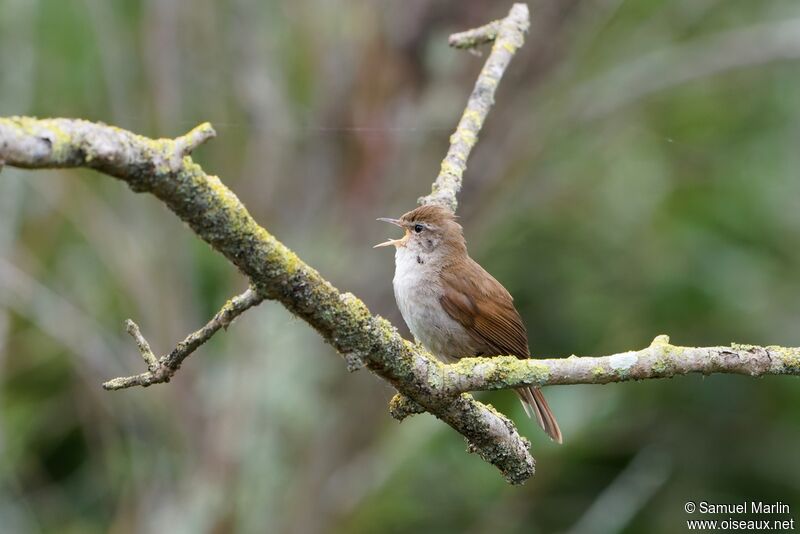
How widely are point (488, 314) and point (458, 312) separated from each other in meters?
0.11

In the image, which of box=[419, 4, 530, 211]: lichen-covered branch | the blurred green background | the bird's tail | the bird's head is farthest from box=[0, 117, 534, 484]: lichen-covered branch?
the blurred green background

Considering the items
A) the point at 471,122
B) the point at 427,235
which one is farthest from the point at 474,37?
the point at 427,235

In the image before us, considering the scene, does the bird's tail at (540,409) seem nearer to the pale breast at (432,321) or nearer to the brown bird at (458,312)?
the brown bird at (458,312)

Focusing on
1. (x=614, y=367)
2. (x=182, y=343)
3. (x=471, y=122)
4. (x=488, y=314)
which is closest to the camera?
(x=182, y=343)

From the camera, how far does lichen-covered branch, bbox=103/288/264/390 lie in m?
1.73

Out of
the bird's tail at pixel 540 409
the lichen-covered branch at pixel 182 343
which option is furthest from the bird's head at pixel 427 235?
the lichen-covered branch at pixel 182 343

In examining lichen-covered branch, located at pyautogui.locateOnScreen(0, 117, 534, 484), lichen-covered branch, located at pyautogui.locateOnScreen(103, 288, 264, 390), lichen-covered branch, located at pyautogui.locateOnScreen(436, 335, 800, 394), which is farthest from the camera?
lichen-covered branch, located at pyautogui.locateOnScreen(436, 335, 800, 394)

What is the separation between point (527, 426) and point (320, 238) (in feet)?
5.97

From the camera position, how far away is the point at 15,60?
610 cm

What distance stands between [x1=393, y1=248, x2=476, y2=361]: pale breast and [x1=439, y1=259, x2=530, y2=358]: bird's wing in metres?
0.03

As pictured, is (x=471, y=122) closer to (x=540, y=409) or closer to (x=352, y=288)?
(x=540, y=409)

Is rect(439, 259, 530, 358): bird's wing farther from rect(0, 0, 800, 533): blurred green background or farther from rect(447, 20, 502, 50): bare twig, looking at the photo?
rect(0, 0, 800, 533): blurred green background

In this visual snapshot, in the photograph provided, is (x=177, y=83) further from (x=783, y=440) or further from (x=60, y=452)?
(x=783, y=440)

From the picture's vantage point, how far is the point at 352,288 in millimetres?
6371
